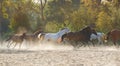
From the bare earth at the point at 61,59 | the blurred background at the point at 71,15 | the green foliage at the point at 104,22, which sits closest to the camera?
the bare earth at the point at 61,59

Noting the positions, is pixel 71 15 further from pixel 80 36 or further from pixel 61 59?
pixel 61 59

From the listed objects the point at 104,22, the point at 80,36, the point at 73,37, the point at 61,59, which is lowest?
the point at 104,22

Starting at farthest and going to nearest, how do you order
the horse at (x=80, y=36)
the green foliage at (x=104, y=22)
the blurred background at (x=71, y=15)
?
the blurred background at (x=71, y=15) → the green foliage at (x=104, y=22) → the horse at (x=80, y=36)

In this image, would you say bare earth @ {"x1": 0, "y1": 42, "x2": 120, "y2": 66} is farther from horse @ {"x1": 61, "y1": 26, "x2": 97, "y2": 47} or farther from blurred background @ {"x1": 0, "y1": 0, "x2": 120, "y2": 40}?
blurred background @ {"x1": 0, "y1": 0, "x2": 120, "y2": 40}

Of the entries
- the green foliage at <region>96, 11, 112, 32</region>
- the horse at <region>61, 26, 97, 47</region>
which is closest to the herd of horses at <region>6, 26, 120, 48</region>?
the horse at <region>61, 26, 97, 47</region>

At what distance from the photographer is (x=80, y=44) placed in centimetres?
2820

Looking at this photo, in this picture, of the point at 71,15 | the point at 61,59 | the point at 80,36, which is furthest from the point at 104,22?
the point at 61,59

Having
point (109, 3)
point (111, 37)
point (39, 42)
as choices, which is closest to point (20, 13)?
point (109, 3)

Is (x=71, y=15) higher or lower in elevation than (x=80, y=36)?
lower

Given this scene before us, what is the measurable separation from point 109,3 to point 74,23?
16.9ft

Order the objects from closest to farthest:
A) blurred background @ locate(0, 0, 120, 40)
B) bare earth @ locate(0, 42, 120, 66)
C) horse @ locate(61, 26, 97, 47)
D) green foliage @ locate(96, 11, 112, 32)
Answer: bare earth @ locate(0, 42, 120, 66), horse @ locate(61, 26, 97, 47), green foliage @ locate(96, 11, 112, 32), blurred background @ locate(0, 0, 120, 40)

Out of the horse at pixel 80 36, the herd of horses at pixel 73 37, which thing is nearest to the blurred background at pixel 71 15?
the herd of horses at pixel 73 37

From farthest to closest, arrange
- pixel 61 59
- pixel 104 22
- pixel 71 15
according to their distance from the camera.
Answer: pixel 71 15 → pixel 104 22 → pixel 61 59

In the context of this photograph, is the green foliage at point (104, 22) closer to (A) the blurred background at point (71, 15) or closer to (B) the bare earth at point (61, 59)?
(A) the blurred background at point (71, 15)
